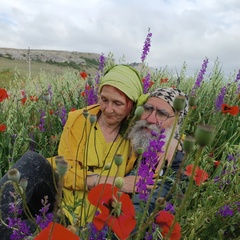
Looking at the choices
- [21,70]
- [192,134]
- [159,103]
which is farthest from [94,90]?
[21,70]

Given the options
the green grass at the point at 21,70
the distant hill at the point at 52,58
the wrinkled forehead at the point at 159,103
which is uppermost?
the distant hill at the point at 52,58

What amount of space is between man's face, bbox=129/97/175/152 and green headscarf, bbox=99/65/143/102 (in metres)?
0.13

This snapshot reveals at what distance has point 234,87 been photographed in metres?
3.55

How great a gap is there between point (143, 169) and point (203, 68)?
2578mm

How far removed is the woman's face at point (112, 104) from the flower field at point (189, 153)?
141 millimetres

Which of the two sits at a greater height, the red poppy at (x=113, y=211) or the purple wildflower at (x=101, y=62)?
the purple wildflower at (x=101, y=62)

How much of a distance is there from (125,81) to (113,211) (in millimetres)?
Answer: 1613

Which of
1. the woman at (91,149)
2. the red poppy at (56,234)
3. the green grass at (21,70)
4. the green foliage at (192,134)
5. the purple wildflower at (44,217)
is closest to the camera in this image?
the red poppy at (56,234)

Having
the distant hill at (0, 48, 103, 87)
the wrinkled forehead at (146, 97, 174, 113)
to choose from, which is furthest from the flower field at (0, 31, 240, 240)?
the distant hill at (0, 48, 103, 87)

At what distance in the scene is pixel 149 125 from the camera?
2.25 meters

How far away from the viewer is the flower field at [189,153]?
0.72 metres

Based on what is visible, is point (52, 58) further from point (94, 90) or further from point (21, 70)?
point (94, 90)

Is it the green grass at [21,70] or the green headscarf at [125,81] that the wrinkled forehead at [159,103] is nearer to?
the green headscarf at [125,81]

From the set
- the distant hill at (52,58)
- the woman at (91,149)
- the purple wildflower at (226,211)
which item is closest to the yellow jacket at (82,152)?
the woman at (91,149)
